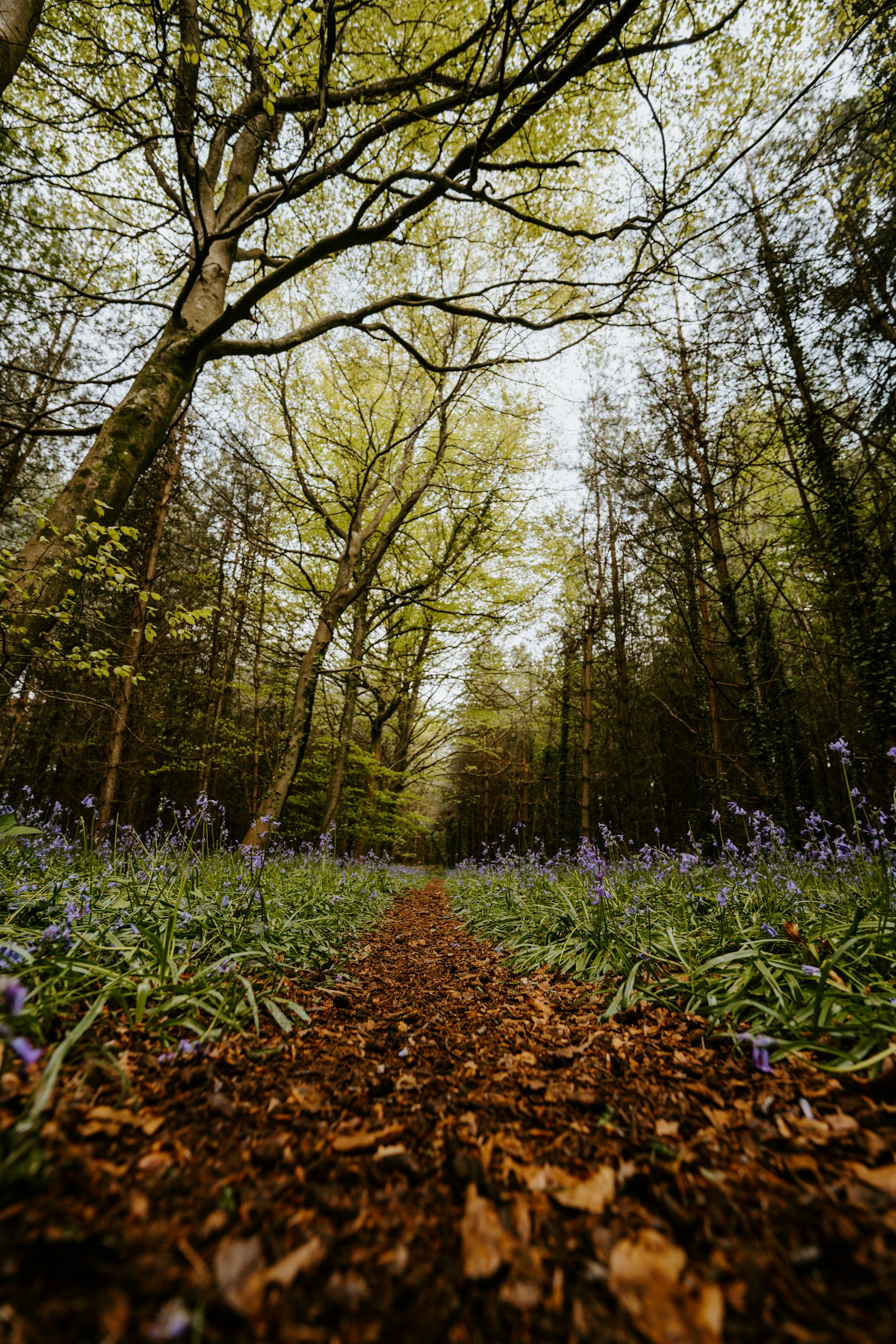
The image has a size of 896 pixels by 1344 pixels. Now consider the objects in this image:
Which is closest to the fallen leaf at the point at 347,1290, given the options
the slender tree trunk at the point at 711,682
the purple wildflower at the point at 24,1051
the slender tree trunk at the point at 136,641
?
the purple wildflower at the point at 24,1051

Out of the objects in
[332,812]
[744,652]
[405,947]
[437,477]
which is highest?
[437,477]

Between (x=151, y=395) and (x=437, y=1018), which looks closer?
(x=437, y=1018)

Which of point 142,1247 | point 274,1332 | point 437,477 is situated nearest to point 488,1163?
point 274,1332

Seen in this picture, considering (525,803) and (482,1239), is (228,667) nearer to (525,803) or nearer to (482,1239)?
(525,803)

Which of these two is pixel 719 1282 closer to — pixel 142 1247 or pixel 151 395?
pixel 142 1247

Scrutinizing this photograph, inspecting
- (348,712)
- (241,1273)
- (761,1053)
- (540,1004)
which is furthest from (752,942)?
(348,712)

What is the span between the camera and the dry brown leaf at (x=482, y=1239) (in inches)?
36.0

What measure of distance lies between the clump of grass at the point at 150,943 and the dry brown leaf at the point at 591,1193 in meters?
1.30

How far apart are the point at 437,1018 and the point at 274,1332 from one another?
1.97 metres

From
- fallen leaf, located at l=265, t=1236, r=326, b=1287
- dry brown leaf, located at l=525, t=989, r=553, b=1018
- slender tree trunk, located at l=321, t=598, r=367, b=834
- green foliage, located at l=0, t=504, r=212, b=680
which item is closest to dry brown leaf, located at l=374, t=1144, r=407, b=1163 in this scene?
fallen leaf, located at l=265, t=1236, r=326, b=1287

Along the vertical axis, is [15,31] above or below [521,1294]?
above

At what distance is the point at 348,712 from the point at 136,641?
398cm

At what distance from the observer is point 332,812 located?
9.04m

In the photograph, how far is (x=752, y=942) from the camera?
2.47m
